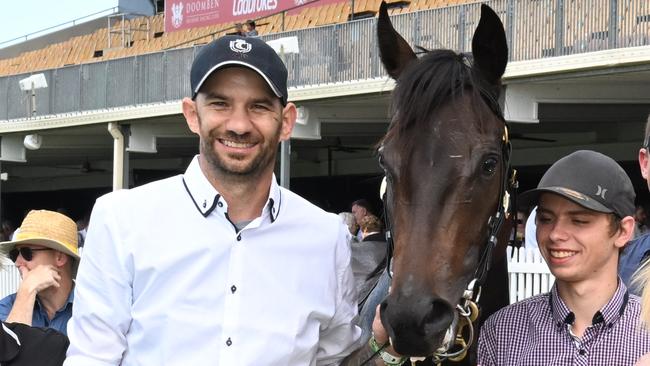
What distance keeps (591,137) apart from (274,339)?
16231 millimetres

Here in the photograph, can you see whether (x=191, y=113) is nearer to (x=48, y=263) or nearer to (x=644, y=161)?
(x=644, y=161)

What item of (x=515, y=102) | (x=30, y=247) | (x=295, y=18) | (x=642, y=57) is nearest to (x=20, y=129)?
(x=295, y=18)

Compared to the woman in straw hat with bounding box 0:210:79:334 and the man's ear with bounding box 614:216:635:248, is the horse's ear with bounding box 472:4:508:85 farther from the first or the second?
the woman in straw hat with bounding box 0:210:79:334

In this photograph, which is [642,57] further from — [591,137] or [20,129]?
[20,129]

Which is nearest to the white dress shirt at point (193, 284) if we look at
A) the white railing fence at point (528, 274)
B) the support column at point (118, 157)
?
the white railing fence at point (528, 274)

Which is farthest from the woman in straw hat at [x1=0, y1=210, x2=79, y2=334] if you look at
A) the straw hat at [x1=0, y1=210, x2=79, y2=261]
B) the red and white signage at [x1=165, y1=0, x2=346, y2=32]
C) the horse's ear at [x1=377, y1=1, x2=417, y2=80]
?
the red and white signage at [x1=165, y1=0, x2=346, y2=32]

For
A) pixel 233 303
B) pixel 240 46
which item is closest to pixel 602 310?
pixel 233 303

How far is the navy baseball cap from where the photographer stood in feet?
8.68

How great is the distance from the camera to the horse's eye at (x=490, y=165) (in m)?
2.88

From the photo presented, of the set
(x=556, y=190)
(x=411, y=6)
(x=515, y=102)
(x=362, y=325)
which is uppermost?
(x=411, y=6)

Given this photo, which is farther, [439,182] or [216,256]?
[439,182]

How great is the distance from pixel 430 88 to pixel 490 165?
0.32 meters

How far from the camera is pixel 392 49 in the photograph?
335 centimetres

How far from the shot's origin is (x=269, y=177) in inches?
111
